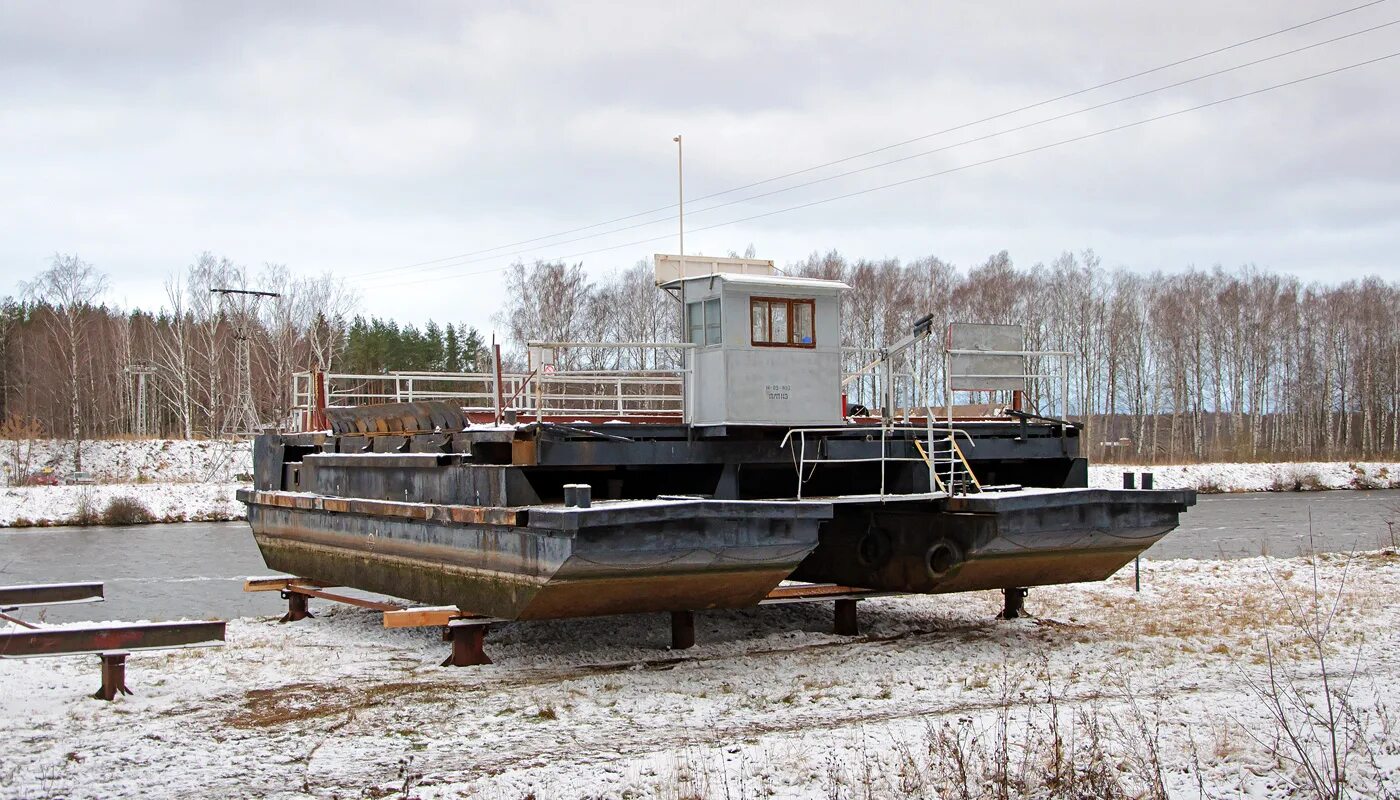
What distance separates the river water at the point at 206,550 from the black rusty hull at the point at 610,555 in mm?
6652

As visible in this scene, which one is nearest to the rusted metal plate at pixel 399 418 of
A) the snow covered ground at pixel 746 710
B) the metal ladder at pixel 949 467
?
the snow covered ground at pixel 746 710

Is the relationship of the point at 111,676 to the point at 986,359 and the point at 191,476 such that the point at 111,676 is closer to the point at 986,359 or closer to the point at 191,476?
the point at 986,359

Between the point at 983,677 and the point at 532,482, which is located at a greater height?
the point at 532,482

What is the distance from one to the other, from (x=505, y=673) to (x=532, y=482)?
1.67 metres

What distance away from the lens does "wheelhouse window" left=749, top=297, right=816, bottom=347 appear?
12039mm

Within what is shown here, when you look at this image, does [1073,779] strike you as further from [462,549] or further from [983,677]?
[462,549]

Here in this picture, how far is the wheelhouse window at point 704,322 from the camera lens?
1198 cm

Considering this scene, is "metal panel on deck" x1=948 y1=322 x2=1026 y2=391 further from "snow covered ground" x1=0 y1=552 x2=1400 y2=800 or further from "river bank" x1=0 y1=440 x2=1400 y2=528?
"river bank" x1=0 y1=440 x2=1400 y2=528

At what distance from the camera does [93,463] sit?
45.0 meters

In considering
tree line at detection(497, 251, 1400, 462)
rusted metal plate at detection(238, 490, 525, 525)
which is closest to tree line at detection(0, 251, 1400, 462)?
tree line at detection(497, 251, 1400, 462)

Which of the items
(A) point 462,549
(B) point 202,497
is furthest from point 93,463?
(A) point 462,549

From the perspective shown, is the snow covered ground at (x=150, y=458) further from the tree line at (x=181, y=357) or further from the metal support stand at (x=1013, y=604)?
the metal support stand at (x=1013, y=604)

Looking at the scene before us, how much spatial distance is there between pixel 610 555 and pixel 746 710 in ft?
5.28

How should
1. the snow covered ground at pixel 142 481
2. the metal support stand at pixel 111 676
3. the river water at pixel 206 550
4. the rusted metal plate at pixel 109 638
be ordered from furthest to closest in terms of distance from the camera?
the snow covered ground at pixel 142 481, the river water at pixel 206 550, the metal support stand at pixel 111 676, the rusted metal plate at pixel 109 638
